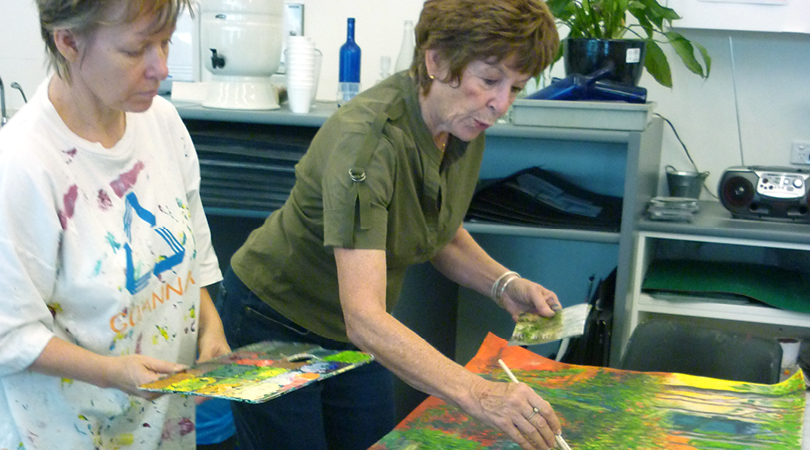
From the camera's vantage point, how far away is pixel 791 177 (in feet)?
6.31

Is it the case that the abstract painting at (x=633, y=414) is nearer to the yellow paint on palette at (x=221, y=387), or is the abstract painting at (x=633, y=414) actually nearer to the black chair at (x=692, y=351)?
the black chair at (x=692, y=351)

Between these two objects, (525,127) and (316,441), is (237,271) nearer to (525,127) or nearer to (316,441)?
(316,441)

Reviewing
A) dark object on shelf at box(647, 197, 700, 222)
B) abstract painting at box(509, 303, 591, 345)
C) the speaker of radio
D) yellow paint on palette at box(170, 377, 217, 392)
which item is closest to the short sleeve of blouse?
yellow paint on palette at box(170, 377, 217, 392)

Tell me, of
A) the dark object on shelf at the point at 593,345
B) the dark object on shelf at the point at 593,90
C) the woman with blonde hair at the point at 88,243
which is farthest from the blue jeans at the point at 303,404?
the dark object on shelf at the point at 593,90

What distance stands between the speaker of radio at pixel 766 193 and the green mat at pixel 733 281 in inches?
7.3

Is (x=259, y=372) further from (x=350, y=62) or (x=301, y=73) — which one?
(x=350, y=62)

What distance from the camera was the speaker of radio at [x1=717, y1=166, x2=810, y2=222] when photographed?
1.91m

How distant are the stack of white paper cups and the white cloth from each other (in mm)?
899

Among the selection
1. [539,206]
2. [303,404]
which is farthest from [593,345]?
[303,404]

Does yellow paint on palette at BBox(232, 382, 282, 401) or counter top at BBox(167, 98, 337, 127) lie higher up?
counter top at BBox(167, 98, 337, 127)

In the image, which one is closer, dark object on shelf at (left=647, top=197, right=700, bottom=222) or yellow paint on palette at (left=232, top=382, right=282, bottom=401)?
yellow paint on palette at (left=232, top=382, right=282, bottom=401)

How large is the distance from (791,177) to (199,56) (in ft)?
6.05

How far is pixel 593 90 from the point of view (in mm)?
1825

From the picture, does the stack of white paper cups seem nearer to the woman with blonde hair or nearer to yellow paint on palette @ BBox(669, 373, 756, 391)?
the woman with blonde hair
